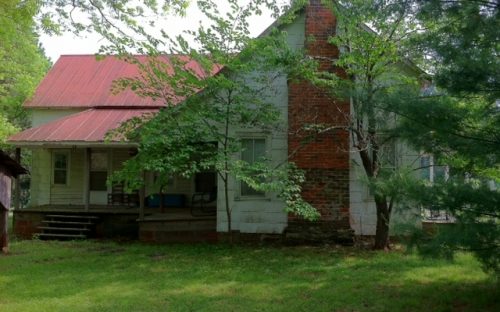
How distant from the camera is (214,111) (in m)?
11.3

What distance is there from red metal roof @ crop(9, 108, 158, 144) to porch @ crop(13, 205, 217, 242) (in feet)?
7.10

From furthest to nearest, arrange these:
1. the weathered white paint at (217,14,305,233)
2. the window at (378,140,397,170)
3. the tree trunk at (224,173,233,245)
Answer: the weathered white paint at (217,14,305,233) → the tree trunk at (224,173,233,245) → the window at (378,140,397,170)

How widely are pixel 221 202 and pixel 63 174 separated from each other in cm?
783

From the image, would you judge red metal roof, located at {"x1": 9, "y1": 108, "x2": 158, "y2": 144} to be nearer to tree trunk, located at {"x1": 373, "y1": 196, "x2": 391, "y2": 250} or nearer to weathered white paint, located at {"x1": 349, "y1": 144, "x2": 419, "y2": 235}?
weathered white paint, located at {"x1": 349, "y1": 144, "x2": 419, "y2": 235}

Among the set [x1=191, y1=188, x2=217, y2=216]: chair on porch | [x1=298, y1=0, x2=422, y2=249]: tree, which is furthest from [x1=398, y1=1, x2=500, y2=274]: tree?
[x1=191, y1=188, x2=217, y2=216]: chair on porch

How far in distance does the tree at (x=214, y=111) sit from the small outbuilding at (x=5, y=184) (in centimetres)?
248

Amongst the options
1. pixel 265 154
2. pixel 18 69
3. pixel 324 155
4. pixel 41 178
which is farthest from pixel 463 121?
pixel 18 69

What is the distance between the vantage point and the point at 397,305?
23.7ft

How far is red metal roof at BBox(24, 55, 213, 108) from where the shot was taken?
1856 cm

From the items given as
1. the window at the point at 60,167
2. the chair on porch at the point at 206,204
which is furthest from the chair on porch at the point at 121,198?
the chair on porch at the point at 206,204

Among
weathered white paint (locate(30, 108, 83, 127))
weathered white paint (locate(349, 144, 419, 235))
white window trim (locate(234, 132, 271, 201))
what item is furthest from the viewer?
weathered white paint (locate(30, 108, 83, 127))

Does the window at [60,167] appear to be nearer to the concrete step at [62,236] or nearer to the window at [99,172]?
the window at [99,172]

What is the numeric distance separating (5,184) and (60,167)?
23.0 feet

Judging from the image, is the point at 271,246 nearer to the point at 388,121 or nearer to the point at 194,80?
the point at 194,80
